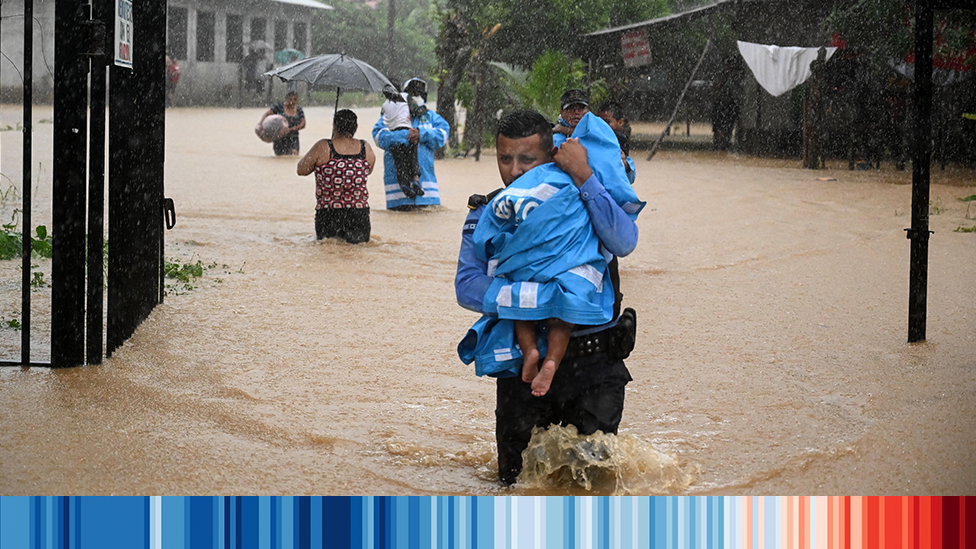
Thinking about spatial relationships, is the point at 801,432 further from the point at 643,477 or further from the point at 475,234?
the point at 475,234

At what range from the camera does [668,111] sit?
3325 centimetres

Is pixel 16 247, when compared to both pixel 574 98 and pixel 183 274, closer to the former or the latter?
pixel 183 274

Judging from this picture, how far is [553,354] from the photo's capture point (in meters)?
3.41

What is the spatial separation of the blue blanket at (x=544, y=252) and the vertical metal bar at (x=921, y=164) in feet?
11.4

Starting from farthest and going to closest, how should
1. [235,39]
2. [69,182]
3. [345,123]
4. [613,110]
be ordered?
[235,39]
[345,123]
[613,110]
[69,182]

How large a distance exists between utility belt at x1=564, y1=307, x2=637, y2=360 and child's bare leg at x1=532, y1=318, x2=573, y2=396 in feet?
0.26

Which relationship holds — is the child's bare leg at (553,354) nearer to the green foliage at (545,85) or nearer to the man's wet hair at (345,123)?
the man's wet hair at (345,123)

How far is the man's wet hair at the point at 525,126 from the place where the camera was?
136 inches

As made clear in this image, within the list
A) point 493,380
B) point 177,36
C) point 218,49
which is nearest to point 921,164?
point 493,380

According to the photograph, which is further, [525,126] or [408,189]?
[408,189]

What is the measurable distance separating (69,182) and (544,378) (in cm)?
312

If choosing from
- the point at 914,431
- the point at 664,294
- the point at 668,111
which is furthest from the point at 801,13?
the point at 914,431

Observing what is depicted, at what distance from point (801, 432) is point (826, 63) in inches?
647

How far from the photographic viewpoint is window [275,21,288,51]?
38906 millimetres
